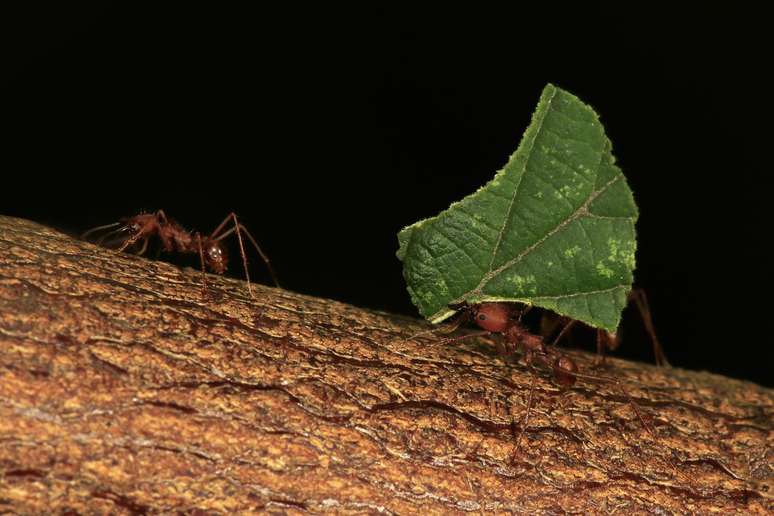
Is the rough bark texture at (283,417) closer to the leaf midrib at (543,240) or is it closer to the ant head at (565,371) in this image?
the ant head at (565,371)

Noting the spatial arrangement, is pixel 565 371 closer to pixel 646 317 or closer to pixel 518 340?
pixel 518 340

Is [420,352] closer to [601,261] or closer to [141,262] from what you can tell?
[601,261]

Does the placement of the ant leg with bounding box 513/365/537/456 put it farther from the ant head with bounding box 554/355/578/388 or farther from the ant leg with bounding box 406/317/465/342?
the ant leg with bounding box 406/317/465/342

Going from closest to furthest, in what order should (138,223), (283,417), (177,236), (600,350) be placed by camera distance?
(283,417) → (600,350) → (138,223) → (177,236)

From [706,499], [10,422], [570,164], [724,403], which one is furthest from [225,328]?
[724,403]

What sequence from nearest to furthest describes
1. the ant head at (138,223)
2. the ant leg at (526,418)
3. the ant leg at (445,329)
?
the ant leg at (526,418) → the ant leg at (445,329) → the ant head at (138,223)

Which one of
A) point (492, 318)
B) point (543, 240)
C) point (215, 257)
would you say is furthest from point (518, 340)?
point (215, 257)

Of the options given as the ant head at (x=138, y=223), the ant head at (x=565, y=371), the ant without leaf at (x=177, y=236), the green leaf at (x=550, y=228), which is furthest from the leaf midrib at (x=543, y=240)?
the ant head at (x=138, y=223)
